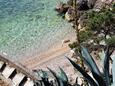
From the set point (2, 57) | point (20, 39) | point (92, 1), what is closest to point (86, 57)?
point (2, 57)

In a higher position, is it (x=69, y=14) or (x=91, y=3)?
(x=91, y=3)

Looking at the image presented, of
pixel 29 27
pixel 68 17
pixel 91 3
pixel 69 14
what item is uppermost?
pixel 91 3

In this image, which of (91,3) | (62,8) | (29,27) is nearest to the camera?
(29,27)

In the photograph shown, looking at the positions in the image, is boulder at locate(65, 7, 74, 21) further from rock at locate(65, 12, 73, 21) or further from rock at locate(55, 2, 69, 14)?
rock at locate(55, 2, 69, 14)

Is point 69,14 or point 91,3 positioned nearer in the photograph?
point 69,14

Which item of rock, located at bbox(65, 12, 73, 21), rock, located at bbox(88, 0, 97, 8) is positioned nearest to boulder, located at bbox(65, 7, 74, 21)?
rock, located at bbox(65, 12, 73, 21)

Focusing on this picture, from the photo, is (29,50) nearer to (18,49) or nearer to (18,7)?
(18,49)

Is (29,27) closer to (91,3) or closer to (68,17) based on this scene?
(68,17)

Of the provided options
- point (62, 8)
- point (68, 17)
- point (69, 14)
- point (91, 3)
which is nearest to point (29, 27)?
point (68, 17)

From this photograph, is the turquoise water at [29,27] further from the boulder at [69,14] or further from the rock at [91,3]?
the rock at [91,3]
